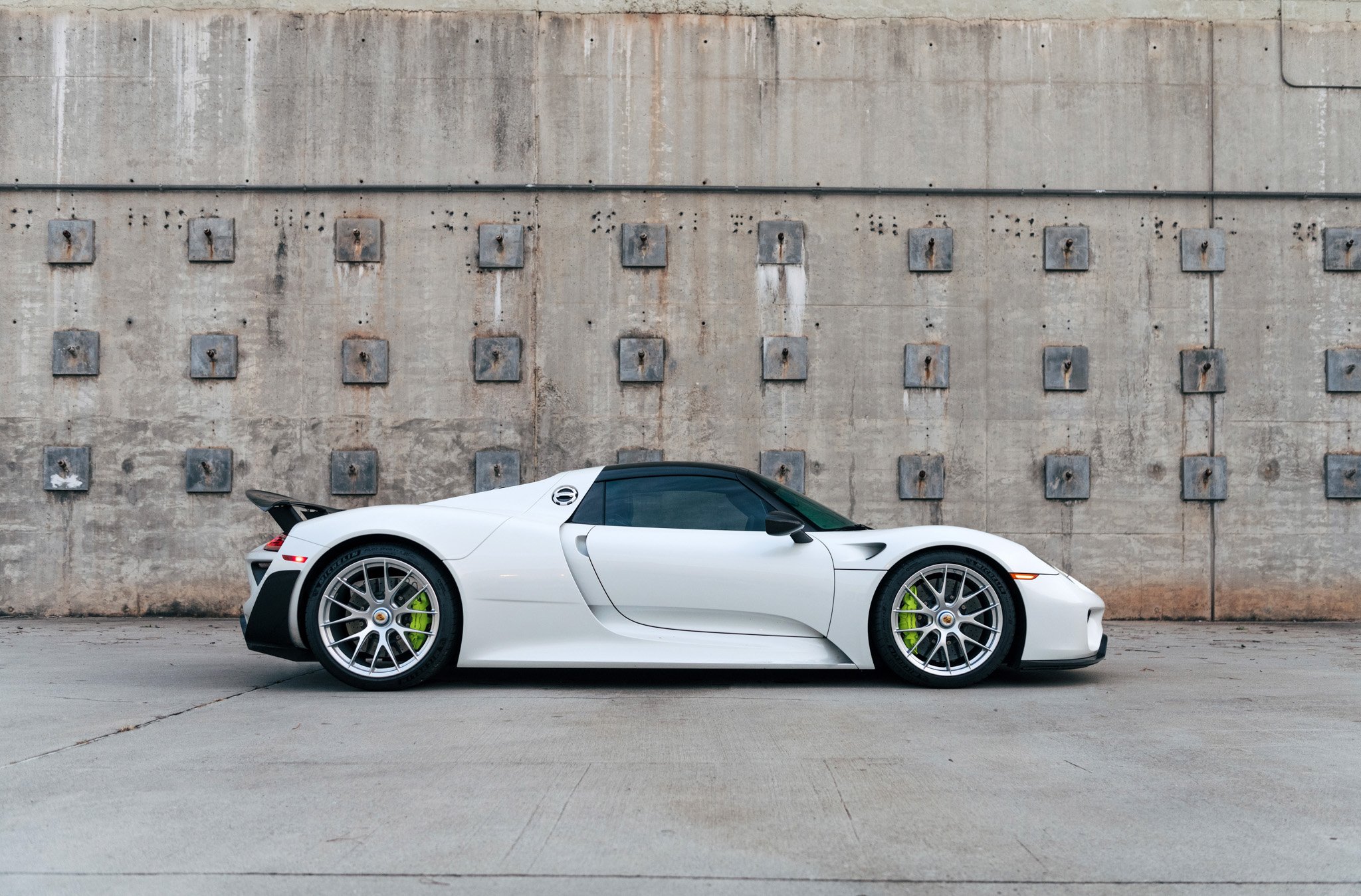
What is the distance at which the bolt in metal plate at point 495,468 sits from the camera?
9.40m

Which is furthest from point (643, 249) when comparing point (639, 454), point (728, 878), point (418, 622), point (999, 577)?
point (728, 878)

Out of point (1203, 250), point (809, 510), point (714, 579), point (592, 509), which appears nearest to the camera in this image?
point (714, 579)

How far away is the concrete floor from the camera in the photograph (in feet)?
9.04

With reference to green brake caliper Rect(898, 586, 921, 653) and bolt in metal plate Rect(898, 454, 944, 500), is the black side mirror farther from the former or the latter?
bolt in metal plate Rect(898, 454, 944, 500)

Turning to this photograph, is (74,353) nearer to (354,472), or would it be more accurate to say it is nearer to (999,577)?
(354,472)

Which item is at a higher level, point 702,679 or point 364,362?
point 364,362

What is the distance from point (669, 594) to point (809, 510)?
909 millimetres

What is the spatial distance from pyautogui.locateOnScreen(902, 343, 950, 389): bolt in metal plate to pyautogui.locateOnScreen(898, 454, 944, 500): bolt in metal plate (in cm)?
59

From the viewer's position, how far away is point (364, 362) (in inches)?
373

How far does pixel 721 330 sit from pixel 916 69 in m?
2.68

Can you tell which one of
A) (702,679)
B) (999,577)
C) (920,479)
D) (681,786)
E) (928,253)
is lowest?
(702,679)

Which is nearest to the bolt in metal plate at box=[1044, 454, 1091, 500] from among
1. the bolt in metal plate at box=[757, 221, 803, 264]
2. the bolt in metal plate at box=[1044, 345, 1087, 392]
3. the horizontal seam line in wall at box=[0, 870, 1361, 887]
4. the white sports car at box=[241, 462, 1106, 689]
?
the bolt in metal plate at box=[1044, 345, 1087, 392]

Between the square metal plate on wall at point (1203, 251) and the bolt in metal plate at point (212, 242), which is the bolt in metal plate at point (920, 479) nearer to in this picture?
the square metal plate on wall at point (1203, 251)

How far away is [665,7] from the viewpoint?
9758 mm
